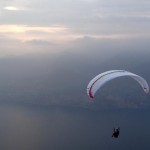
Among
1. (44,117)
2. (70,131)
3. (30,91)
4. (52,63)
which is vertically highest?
(52,63)

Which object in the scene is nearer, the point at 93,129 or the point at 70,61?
the point at 93,129

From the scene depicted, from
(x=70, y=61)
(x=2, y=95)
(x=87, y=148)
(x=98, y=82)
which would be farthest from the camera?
(x=70, y=61)

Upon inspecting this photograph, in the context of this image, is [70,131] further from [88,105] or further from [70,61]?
[70,61]

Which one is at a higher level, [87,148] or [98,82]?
[87,148]

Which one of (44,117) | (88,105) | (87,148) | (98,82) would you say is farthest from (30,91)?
(98,82)

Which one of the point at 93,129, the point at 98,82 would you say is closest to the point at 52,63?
the point at 93,129

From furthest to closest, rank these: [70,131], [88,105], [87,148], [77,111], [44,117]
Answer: [88,105]
[77,111]
[44,117]
[70,131]
[87,148]

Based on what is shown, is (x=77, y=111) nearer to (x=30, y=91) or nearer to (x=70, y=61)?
(x=30, y=91)
